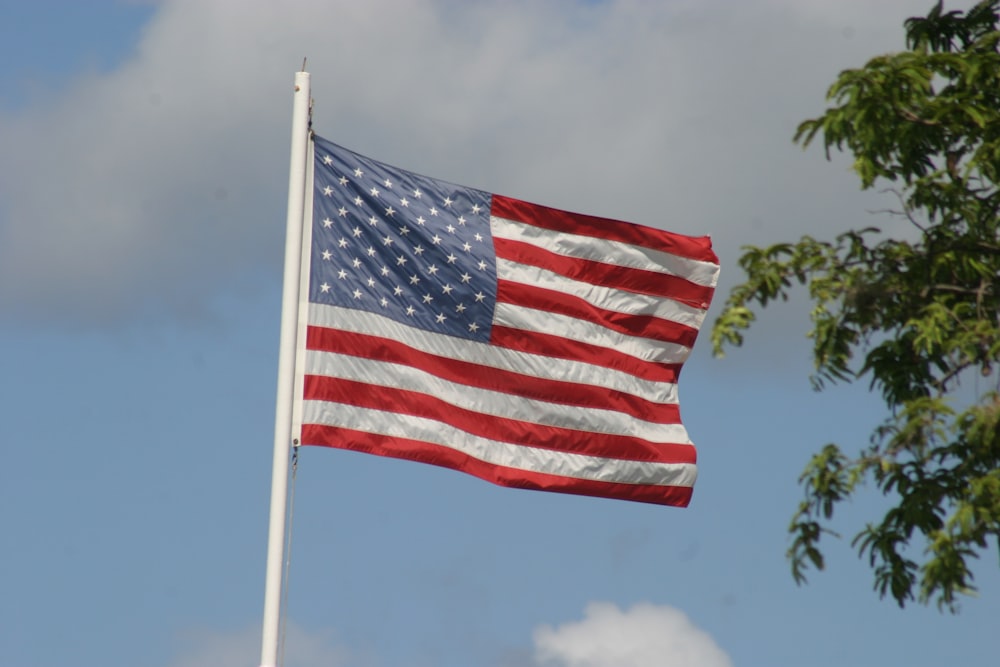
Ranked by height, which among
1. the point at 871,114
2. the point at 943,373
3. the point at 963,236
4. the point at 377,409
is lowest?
the point at 377,409

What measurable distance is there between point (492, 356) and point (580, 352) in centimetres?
124

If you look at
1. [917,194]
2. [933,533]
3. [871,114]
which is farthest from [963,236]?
[933,533]

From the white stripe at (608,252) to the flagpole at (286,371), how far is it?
297cm

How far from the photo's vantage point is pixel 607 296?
2162cm

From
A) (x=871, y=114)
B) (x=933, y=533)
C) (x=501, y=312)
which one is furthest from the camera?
(x=501, y=312)

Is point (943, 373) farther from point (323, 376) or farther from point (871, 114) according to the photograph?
point (323, 376)

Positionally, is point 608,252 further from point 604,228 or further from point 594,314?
point 594,314

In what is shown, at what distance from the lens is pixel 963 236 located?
15820 mm

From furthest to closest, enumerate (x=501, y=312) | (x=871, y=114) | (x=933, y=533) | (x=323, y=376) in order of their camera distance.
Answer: (x=501, y=312) < (x=323, y=376) < (x=871, y=114) < (x=933, y=533)

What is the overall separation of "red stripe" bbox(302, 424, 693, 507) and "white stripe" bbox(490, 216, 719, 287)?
2.67 m

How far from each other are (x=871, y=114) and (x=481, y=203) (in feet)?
21.8

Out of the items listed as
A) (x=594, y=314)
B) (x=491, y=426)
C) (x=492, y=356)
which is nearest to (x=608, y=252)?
(x=594, y=314)

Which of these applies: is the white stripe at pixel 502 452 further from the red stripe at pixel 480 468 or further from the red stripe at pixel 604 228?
the red stripe at pixel 604 228

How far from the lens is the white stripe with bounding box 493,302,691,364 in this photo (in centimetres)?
2075
